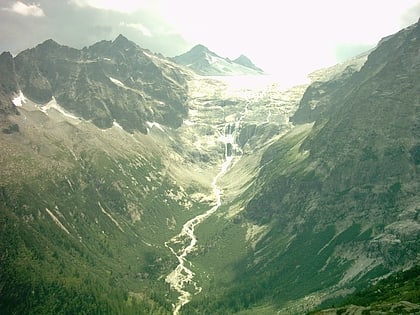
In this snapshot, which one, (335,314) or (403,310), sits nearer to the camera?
(403,310)

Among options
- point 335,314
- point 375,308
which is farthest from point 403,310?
point 335,314

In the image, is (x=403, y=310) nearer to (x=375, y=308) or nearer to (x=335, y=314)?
(x=375, y=308)
